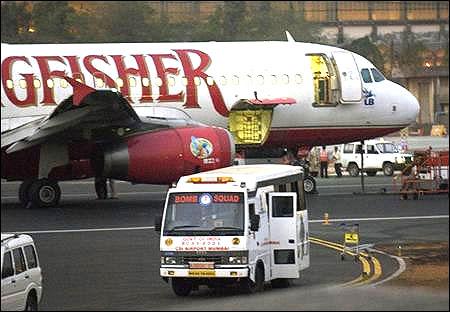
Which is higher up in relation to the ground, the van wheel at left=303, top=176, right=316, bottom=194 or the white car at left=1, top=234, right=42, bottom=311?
the white car at left=1, top=234, right=42, bottom=311

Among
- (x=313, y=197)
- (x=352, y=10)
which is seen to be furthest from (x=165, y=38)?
(x=352, y=10)

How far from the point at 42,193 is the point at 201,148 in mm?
5009

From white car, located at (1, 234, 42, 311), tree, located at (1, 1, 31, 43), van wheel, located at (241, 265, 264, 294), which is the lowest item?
van wheel, located at (241, 265, 264, 294)

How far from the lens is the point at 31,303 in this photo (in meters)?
14.3

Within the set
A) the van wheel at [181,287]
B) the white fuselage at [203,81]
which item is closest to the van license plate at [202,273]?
the van wheel at [181,287]

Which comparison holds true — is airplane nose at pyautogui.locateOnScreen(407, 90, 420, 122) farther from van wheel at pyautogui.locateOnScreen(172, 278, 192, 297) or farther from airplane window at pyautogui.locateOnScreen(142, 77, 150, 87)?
van wheel at pyautogui.locateOnScreen(172, 278, 192, 297)

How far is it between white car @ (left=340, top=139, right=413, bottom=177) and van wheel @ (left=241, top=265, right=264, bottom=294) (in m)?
11.6

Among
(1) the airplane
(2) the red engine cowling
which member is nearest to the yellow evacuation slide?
(1) the airplane

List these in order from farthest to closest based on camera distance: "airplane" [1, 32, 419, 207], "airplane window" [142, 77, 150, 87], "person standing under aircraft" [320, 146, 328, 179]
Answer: "person standing under aircraft" [320, 146, 328, 179]
"airplane window" [142, 77, 150, 87]
"airplane" [1, 32, 419, 207]

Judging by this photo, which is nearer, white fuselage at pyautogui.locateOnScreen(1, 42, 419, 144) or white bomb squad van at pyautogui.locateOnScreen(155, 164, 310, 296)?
white bomb squad van at pyautogui.locateOnScreen(155, 164, 310, 296)

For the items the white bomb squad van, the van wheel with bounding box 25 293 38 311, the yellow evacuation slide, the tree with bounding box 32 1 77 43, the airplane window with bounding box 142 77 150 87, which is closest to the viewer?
the van wheel with bounding box 25 293 38 311

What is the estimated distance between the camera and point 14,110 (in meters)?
31.2

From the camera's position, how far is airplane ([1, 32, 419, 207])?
96.6 feet

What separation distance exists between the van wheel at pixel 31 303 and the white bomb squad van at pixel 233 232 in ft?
9.04
